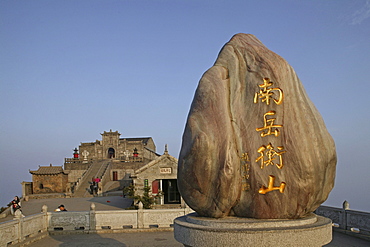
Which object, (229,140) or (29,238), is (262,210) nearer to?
(229,140)

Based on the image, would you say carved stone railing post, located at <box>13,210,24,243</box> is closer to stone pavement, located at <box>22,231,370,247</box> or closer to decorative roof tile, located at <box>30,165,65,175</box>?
stone pavement, located at <box>22,231,370,247</box>

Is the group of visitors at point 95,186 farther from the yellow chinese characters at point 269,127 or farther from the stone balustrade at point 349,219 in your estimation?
the yellow chinese characters at point 269,127

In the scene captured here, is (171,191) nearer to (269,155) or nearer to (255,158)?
(255,158)

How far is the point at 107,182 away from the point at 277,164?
107 ft

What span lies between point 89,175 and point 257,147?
3312cm

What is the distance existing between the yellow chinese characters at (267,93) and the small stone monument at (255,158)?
0.06 ft

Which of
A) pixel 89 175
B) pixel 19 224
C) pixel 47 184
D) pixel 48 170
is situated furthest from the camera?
pixel 89 175

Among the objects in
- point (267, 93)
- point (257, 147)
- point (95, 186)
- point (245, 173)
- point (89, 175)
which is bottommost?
point (95, 186)

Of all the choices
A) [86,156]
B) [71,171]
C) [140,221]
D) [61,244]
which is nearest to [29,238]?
[61,244]

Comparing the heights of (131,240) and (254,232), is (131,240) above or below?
below

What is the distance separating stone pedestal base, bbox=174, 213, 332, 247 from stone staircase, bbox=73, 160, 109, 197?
2688 cm

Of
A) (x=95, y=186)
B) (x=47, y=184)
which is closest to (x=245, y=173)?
(x=95, y=186)

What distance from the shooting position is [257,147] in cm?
602

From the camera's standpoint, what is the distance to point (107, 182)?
36406mm
